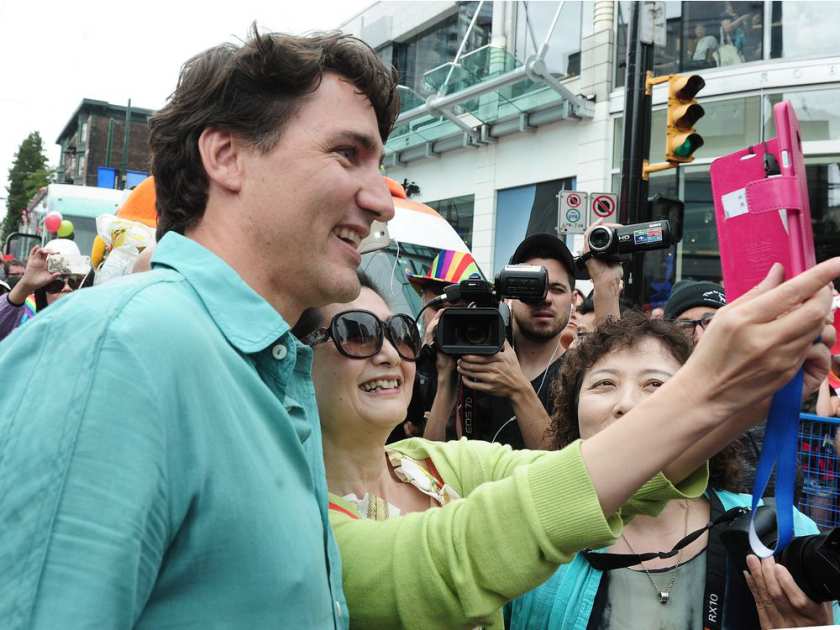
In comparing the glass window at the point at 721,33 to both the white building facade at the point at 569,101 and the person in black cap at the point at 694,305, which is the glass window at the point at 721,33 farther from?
the person in black cap at the point at 694,305

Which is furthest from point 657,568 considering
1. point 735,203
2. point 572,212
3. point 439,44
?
point 439,44

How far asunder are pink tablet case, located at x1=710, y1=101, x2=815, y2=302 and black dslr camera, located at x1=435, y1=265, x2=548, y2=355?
1483mm

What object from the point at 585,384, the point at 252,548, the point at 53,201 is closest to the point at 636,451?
the point at 252,548

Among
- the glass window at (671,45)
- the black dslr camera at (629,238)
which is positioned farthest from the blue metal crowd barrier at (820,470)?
the glass window at (671,45)

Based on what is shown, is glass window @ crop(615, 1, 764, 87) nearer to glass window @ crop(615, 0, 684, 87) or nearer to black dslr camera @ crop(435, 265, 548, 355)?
glass window @ crop(615, 0, 684, 87)

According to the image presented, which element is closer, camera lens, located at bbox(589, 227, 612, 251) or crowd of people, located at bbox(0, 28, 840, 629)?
crowd of people, located at bbox(0, 28, 840, 629)

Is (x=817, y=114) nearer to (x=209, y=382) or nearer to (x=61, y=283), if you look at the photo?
(x=61, y=283)

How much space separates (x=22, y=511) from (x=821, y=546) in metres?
1.44

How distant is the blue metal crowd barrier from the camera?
2607mm

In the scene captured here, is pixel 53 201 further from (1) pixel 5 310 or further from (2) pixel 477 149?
(2) pixel 477 149

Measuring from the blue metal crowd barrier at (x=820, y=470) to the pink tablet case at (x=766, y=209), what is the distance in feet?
4.89

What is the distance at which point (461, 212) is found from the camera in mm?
18312

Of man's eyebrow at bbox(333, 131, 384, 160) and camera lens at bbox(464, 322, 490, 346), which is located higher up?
man's eyebrow at bbox(333, 131, 384, 160)

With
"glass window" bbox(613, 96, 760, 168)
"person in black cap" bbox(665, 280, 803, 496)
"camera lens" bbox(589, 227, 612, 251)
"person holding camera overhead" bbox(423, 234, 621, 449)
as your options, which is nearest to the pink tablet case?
"person holding camera overhead" bbox(423, 234, 621, 449)
